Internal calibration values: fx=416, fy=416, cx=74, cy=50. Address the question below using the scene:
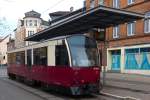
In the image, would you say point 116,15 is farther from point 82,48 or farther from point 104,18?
point 82,48

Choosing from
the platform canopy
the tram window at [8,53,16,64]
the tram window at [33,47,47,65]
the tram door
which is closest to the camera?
the platform canopy

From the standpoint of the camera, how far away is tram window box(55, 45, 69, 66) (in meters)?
20.0

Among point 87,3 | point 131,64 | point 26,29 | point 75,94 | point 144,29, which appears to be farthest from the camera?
point 26,29

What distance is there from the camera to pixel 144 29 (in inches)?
1581

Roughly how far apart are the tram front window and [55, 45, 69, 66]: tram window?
354 mm

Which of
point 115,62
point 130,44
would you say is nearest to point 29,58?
point 130,44

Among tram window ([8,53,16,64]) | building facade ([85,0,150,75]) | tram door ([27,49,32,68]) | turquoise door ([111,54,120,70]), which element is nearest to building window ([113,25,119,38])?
building facade ([85,0,150,75])

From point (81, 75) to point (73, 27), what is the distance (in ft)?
22.0

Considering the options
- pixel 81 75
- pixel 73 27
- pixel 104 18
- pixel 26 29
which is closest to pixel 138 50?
pixel 73 27

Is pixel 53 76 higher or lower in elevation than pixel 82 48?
lower

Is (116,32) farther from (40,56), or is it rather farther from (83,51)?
(83,51)

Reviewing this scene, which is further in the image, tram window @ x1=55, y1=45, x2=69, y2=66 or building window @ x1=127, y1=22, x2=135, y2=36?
building window @ x1=127, y1=22, x2=135, y2=36

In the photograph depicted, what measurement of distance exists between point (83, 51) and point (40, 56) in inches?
205

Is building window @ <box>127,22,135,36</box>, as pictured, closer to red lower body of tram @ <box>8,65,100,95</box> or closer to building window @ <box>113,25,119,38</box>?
building window @ <box>113,25,119,38</box>
